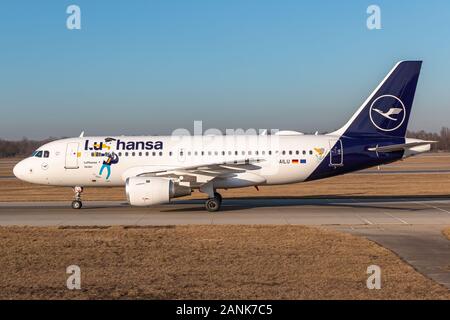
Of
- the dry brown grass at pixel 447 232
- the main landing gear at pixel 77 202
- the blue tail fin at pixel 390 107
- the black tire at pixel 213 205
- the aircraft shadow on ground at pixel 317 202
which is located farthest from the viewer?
the main landing gear at pixel 77 202

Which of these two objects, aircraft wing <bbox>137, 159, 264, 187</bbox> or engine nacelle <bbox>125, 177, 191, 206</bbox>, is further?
aircraft wing <bbox>137, 159, 264, 187</bbox>

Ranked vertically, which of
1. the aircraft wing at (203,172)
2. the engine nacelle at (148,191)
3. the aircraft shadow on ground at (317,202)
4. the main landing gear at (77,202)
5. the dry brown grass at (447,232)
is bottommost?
the aircraft shadow on ground at (317,202)

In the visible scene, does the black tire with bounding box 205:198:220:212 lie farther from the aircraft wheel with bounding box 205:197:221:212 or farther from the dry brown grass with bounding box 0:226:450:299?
the dry brown grass with bounding box 0:226:450:299

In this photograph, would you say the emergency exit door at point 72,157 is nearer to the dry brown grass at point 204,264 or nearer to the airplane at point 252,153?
the airplane at point 252,153

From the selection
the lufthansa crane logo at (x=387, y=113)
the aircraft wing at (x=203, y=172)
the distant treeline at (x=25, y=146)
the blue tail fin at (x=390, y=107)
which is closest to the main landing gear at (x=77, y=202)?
the aircraft wing at (x=203, y=172)

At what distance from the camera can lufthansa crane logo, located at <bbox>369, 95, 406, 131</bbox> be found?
25.9 metres

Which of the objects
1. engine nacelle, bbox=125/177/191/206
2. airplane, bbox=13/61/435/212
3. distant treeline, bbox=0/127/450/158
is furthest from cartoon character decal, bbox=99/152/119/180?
distant treeline, bbox=0/127/450/158

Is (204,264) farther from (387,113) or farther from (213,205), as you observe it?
(387,113)

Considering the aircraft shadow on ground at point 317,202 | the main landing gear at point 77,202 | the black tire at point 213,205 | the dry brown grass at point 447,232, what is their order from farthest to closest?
the main landing gear at point 77,202 → the aircraft shadow on ground at point 317,202 → the black tire at point 213,205 → the dry brown grass at point 447,232

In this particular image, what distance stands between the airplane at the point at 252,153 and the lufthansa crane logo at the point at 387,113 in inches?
1.9

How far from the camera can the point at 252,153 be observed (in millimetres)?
25891

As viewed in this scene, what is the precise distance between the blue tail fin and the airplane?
4cm

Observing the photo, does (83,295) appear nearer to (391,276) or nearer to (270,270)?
(270,270)

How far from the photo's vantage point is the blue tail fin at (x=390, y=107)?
25.8m
